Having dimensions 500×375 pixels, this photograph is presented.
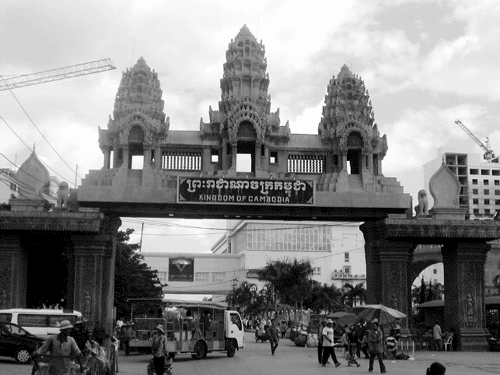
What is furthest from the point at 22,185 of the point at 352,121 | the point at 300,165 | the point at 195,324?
the point at 352,121

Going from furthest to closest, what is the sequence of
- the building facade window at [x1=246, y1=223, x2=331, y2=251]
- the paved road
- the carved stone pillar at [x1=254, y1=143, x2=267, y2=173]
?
1. the building facade window at [x1=246, y1=223, x2=331, y2=251]
2. the carved stone pillar at [x1=254, y1=143, x2=267, y2=173]
3. the paved road

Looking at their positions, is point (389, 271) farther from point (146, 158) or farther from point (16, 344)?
point (16, 344)

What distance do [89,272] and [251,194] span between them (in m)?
8.39

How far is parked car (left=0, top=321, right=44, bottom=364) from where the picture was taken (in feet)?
82.4

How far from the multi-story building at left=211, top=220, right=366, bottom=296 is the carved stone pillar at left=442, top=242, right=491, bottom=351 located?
79232 millimetres

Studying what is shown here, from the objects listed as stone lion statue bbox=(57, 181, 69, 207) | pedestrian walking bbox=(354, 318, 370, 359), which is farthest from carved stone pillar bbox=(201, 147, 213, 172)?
pedestrian walking bbox=(354, 318, 370, 359)

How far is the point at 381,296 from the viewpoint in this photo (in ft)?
114

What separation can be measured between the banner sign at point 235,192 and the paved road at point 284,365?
7055 millimetres

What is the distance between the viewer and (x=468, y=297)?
1378 inches

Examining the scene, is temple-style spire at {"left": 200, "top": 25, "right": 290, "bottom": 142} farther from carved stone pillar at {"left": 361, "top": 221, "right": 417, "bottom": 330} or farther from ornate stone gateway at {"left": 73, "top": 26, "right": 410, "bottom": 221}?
carved stone pillar at {"left": 361, "top": 221, "right": 417, "bottom": 330}

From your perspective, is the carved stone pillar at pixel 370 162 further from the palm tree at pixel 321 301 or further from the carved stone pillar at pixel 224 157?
the palm tree at pixel 321 301

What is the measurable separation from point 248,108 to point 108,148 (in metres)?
7.40

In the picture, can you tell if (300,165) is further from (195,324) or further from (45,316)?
(45,316)

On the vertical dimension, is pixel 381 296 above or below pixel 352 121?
below
